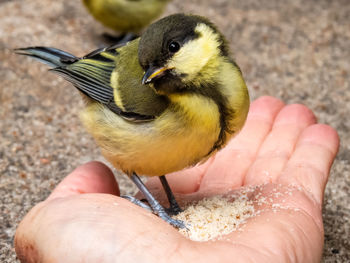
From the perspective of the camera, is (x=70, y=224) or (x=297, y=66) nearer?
(x=70, y=224)

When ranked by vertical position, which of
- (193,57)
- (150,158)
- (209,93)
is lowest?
(150,158)

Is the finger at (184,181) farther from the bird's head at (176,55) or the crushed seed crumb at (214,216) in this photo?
the bird's head at (176,55)

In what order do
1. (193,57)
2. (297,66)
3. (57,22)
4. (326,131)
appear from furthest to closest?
1. (57,22)
2. (297,66)
3. (326,131)
4. (193,57)

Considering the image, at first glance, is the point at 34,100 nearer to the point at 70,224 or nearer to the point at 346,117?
the point at 70,224

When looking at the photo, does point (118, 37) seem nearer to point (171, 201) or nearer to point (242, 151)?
point (242, 151)

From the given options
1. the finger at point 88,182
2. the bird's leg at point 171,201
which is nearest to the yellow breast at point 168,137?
the finger at point 88,182

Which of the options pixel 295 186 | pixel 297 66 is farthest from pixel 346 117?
pixel 295 186

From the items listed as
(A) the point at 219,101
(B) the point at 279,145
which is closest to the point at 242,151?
(B) the point at 279,145

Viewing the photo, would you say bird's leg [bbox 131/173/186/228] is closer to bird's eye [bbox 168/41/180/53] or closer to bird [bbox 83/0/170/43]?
bird's eye [bbox 168/41/180/53]

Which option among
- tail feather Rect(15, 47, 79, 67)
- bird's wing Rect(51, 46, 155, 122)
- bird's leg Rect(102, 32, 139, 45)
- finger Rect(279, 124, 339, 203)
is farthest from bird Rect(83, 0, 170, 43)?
finger Rect(279, 124, 339, 203)
